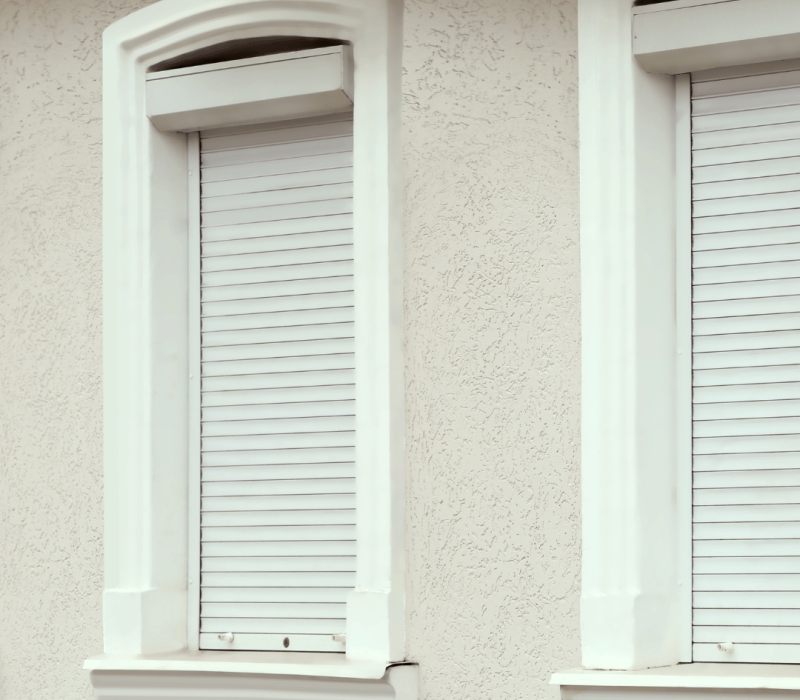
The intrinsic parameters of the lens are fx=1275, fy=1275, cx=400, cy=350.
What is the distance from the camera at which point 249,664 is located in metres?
4.98

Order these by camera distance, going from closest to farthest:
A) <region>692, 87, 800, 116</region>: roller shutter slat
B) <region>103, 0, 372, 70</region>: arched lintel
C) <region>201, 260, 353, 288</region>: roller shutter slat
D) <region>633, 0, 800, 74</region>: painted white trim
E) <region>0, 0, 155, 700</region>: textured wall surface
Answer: <region>633, 0, 800, 74</region>: painted white trim, <region>692, 87, 800, 116</region>: roller shutter slat, <region>103, 0, 372, 70</region>: arched lintel, <region>201, 260, 353, 288</region>: roller shutter slat, <region>0, 0, 155, 700</region>: textured wall surface

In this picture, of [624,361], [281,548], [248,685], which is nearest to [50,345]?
[281,548]

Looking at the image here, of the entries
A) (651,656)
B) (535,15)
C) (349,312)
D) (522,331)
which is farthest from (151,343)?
(651,656)

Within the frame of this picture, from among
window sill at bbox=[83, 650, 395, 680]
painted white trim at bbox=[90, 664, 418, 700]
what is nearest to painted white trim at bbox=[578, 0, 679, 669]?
painted white trim at bbox=[90, 664, 418, 700]

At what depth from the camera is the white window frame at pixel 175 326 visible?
16.4ft

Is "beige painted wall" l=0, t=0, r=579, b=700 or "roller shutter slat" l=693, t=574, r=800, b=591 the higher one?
"beige painted wall" l=0, t=0, r=579, b=700

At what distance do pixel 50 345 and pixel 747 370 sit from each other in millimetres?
3052

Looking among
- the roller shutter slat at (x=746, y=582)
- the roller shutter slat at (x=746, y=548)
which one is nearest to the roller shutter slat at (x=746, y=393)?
the roller shutter slat at (x=746, y=548)

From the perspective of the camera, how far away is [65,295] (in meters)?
5.76

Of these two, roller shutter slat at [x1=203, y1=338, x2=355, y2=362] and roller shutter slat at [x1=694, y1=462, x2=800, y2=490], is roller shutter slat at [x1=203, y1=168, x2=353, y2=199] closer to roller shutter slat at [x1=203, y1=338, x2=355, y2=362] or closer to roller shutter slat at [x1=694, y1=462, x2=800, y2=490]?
roller shutter slat at [x1=203, y1=338, x2=355, y2=362]

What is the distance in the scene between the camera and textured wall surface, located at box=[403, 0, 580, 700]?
4.83m

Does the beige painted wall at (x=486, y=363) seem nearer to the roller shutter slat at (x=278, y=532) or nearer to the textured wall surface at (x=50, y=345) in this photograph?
the textured wall surface at (x=50, y=345)

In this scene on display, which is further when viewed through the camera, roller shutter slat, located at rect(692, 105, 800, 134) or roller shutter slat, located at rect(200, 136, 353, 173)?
roller shutter slat, located at rect(200, 136, 353, 173)

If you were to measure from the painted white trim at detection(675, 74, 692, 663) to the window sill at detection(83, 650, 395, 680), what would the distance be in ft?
3.74
